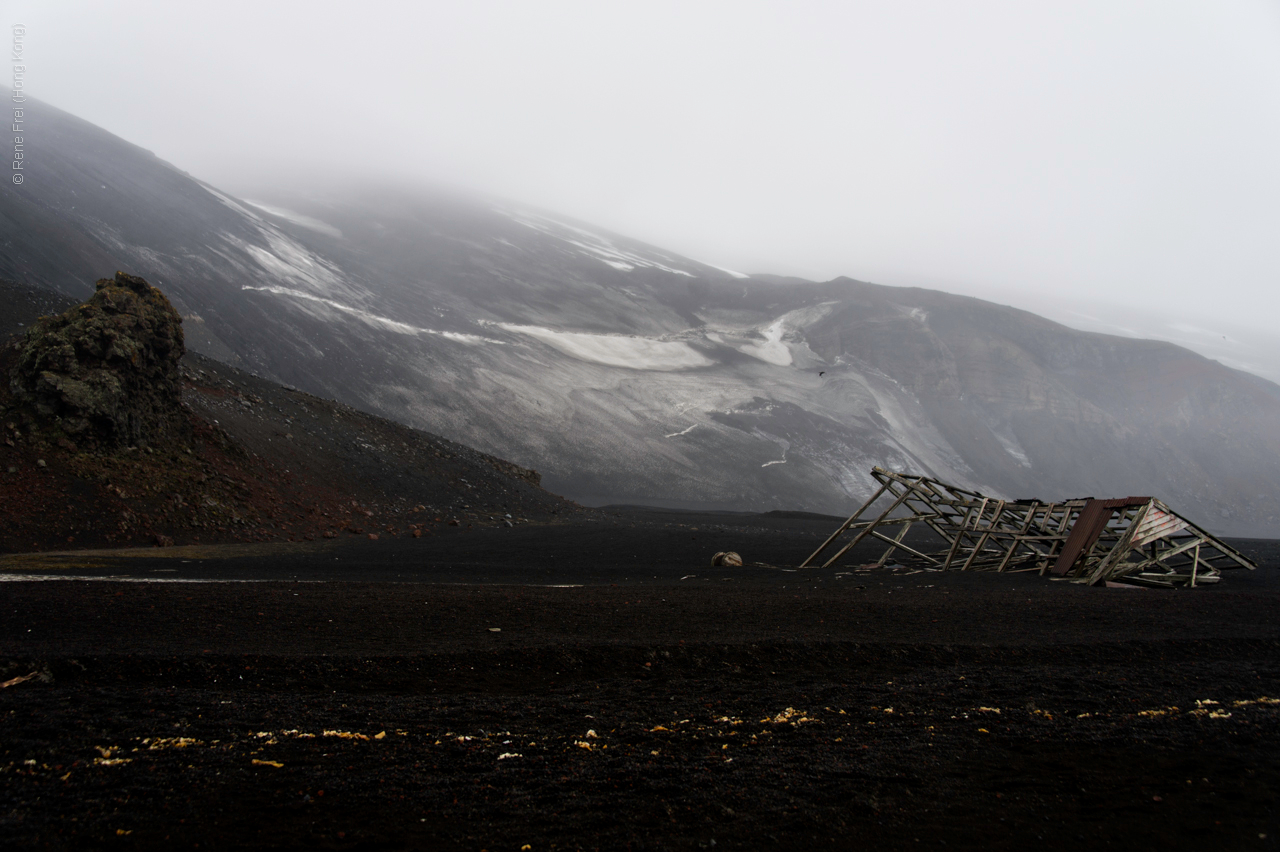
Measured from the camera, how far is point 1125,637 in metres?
8.08

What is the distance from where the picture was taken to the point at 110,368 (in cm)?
1773

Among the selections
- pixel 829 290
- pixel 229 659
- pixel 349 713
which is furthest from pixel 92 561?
pixel 829 290

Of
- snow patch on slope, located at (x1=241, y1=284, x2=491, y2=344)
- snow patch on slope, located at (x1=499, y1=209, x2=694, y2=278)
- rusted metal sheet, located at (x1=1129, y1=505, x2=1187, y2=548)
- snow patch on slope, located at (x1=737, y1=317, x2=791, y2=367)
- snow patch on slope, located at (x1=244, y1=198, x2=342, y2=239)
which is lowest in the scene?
snow patch on slope, located at (x1=241, y1=284, x2=491, y2=344)

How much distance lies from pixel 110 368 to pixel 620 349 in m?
53.7

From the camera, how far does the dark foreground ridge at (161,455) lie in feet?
49.4

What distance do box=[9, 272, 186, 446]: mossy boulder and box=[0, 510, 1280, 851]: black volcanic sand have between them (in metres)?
7.30

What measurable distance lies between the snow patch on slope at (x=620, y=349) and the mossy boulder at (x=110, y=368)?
150 ft

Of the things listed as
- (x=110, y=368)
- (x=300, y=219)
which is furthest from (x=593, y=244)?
(x=110, y=368)

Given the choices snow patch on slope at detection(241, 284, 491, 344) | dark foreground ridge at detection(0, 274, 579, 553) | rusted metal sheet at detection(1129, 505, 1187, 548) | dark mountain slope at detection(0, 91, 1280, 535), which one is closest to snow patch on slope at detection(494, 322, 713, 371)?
dark mountain slope at detection(0, 91, 1280, 535)

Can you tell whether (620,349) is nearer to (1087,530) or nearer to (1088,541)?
(1087,530)

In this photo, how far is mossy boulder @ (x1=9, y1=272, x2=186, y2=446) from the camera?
1631cm

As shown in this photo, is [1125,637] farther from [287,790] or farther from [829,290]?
[829,290]

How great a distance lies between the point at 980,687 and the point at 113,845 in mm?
6071

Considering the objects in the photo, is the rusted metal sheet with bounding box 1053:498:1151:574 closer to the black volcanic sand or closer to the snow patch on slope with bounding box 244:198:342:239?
the black volcanic sand
